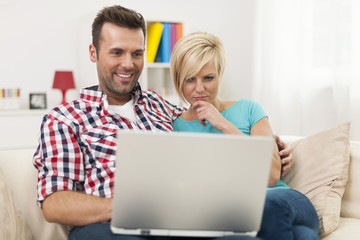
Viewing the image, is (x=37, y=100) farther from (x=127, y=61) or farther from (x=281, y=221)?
(x=281, y=221)

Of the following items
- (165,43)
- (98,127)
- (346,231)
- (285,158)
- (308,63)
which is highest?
(165,43)

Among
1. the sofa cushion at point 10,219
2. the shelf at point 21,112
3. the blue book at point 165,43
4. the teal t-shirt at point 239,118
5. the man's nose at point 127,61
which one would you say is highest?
the blue book at point 165,43

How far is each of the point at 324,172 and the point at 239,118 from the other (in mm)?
377

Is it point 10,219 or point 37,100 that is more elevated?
point 37,100

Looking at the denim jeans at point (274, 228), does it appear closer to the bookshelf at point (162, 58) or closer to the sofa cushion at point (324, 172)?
the sofa cushion at point (324, 172)

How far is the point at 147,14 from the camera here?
3650 millimetres

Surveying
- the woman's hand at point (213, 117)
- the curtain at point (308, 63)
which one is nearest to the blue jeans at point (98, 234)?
the woman's hand at point (213, 117)

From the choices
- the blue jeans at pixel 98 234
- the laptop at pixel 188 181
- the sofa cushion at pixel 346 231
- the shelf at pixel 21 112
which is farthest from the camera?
the shelf at pixel 21 112

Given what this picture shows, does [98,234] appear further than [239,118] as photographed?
No

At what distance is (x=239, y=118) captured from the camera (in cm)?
171

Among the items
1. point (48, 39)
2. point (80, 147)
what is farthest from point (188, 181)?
point (48, 39)

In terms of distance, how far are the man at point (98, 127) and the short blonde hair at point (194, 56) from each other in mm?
144

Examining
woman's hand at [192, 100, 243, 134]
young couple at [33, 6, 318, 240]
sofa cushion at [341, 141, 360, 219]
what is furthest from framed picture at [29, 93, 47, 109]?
sofa cushion at [341, 141, 360, 219]

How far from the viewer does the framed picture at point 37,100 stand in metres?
3.62
